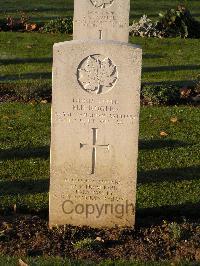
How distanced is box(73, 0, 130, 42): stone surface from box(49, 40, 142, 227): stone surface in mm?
6780

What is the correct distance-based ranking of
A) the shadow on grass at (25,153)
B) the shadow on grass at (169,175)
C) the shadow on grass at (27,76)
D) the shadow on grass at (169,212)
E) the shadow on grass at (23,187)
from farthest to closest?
the shadow on grass at (27,76), the shadow on grass at (25,153), the shadow on grass at (169,175), the shadow on grass at (23,187), the shadow on grass at (169,212)

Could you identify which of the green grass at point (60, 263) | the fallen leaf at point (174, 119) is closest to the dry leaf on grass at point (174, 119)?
the fallen leaf at point (174, 119)

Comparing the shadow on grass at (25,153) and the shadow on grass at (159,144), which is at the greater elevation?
the shadow on grass at (159,144)

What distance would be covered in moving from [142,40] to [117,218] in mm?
11974

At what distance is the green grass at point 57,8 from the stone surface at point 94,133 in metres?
14.9

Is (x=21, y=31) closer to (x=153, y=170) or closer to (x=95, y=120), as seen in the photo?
(x=153, y=170)

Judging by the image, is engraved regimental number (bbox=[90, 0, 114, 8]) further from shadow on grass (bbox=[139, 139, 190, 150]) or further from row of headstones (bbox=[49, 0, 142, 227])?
row of headstones (bbox=[49, 0, 142, 227])

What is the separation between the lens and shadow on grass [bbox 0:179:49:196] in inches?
296

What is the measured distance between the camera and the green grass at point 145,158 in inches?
289

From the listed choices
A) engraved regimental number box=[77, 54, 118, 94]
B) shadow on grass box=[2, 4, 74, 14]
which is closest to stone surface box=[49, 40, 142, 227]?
engraved regimental number box=[77, 54, 118, 94]

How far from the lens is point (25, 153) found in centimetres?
877

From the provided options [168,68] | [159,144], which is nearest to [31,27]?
[168,68]

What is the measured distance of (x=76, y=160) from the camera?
6.25m

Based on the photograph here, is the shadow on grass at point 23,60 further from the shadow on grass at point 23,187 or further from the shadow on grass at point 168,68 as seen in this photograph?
the shadow on grass at point 23,187
